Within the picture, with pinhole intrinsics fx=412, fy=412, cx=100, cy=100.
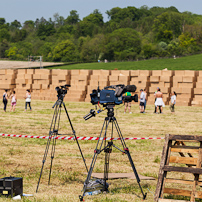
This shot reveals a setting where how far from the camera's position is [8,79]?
41781 mm

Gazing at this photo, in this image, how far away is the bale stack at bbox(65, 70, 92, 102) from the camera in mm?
38688

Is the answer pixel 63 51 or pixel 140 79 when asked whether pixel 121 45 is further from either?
pixel 140 79

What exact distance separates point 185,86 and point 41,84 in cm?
1414

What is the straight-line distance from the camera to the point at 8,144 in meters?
13.8

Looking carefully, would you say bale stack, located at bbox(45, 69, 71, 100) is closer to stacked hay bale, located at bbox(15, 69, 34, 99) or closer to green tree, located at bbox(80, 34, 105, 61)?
stacked hay bale, located at bbox(15, 69, 34, 99)

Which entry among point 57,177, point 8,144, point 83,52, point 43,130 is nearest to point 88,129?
point 43,130

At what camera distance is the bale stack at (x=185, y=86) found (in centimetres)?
3547

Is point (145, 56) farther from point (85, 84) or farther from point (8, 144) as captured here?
point (8, 144)

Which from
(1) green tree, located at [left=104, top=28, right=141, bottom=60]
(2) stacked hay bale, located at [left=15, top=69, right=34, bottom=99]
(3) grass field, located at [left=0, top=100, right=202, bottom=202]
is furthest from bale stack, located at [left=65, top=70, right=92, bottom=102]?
(1) green tree, located at [left=104, top=28, right=141, bottom=60]

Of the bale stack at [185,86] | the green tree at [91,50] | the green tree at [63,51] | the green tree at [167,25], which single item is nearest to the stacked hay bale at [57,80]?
the bale stack at [185,86]

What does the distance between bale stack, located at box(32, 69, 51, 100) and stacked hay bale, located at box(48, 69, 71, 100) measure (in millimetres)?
466

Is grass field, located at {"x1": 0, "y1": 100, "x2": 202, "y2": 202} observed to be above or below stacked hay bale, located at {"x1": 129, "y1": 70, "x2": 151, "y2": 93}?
below

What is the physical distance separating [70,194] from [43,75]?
109ft

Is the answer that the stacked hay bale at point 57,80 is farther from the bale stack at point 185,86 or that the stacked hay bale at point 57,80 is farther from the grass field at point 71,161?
the grass field at point 71,161
